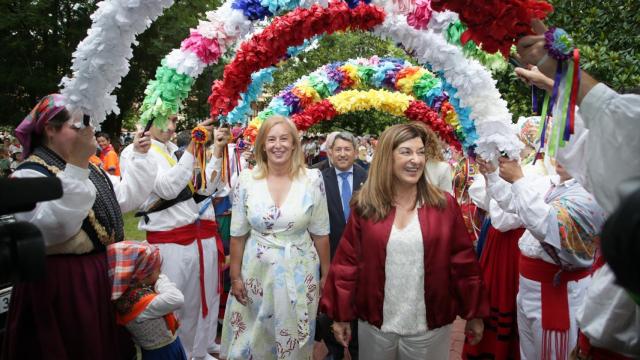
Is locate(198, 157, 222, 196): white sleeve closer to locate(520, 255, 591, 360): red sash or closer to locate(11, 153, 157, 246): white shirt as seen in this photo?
locate(11, 153, 157, 246): white shirt

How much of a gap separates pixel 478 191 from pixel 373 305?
80.7 inches

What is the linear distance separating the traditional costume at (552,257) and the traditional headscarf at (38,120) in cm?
251

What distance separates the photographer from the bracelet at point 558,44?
1645mm

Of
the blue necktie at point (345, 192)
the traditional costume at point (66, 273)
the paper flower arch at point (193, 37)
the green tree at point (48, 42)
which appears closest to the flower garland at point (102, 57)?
the paper flower arch at point (193, 37)

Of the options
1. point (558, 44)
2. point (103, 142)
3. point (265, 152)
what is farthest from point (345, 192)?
point (103, 142)

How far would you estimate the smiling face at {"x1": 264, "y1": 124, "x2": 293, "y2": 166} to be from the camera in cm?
356

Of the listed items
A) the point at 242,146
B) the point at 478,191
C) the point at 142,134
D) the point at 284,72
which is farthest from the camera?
the point at 284,72

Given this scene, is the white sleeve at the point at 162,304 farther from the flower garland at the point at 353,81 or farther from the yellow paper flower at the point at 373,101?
the yellow paper flower at the point at 373,101

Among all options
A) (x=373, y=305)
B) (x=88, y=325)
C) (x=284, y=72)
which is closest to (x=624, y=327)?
(x=373, y=305)

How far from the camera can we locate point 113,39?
2359 millimetres

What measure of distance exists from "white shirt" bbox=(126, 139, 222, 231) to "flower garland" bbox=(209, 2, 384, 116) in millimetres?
595

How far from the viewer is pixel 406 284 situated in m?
2.79

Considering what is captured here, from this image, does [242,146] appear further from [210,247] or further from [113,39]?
[113,39]

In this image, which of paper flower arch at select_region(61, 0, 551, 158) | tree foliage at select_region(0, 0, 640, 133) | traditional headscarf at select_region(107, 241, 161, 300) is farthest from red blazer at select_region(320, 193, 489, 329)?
tree foliage at select_region(0, 0, 640, 133)
